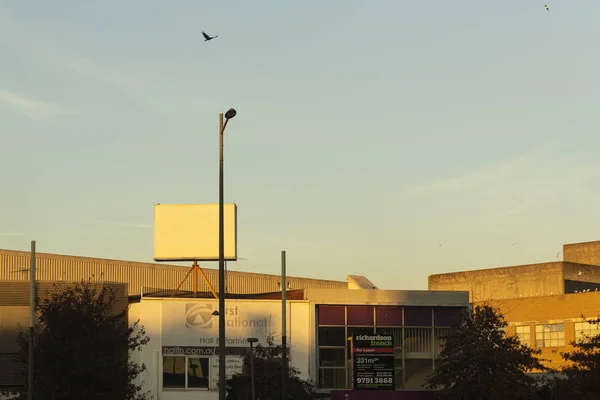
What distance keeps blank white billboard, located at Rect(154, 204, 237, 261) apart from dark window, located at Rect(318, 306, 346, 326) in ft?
19.5

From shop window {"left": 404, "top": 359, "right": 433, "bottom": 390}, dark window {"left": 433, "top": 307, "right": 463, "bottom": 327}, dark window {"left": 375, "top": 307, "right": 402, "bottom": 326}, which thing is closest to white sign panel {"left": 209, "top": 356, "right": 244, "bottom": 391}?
dark window {"left": 375, "top": 307, "right": 402, "bottom": 326}

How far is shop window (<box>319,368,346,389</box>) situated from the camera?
54812mm

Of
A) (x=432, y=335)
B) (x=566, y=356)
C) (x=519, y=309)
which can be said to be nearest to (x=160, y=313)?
(x=432, y=335)

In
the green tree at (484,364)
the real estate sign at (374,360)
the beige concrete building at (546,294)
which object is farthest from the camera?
the beige concrete building at (546,294)

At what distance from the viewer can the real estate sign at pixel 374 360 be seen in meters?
53.3

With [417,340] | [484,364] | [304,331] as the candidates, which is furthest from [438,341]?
[484,364]

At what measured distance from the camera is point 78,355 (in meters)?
39.1

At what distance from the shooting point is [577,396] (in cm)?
4894

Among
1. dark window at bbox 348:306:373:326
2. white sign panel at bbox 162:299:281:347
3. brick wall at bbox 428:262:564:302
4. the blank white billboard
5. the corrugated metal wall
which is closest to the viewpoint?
white sign panel at bbox 162:299:281:347

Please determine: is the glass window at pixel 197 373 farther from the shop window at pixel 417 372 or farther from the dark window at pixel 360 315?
the shop window at pixel 417 372

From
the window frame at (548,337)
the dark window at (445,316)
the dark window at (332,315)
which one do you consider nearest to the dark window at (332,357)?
the dark window at (332,315)

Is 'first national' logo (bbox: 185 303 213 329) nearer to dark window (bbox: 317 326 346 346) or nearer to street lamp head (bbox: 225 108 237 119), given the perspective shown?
dark window (bbox: 317 326 346 346)

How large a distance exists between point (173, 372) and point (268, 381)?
646 cm

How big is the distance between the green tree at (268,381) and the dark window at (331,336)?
11.3 feet
